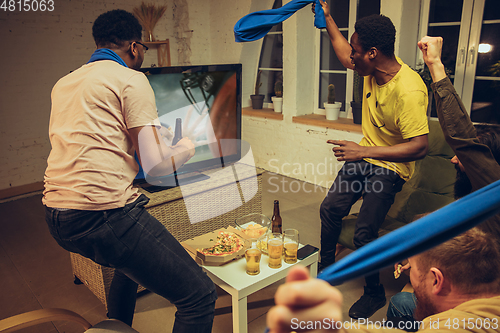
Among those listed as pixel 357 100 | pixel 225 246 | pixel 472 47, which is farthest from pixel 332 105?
pixel 225 246

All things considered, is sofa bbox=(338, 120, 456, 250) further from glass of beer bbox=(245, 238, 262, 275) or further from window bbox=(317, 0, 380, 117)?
window bbox=(317, 0, 380, 117)

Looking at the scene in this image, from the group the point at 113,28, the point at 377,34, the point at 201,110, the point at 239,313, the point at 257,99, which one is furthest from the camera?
the point at 257,99

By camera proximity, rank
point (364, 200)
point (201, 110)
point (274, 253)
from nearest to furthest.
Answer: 1. point (274, 253)
2. point (364, 200)
3. point (201, 110)

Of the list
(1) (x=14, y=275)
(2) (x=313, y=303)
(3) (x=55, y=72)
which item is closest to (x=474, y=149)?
(2) (x=313, y=303)

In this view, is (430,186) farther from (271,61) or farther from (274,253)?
(271,61)

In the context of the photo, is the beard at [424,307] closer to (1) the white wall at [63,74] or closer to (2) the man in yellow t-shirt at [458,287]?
(2) the man in yellow t-shirt at [458,287]

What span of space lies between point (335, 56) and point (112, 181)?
3.62 m

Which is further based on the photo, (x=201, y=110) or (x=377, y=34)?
(x=201, y=110)

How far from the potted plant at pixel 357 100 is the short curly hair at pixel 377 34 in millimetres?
1662

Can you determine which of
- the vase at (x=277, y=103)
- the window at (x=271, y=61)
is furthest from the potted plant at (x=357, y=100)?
the window at (x=271, y=61)

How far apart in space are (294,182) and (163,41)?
249cm

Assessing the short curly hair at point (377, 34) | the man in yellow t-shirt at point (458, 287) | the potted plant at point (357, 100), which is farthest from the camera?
the potted plant at point (357, 100)

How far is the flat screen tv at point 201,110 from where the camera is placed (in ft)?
8.07

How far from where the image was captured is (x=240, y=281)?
65.0 inches
